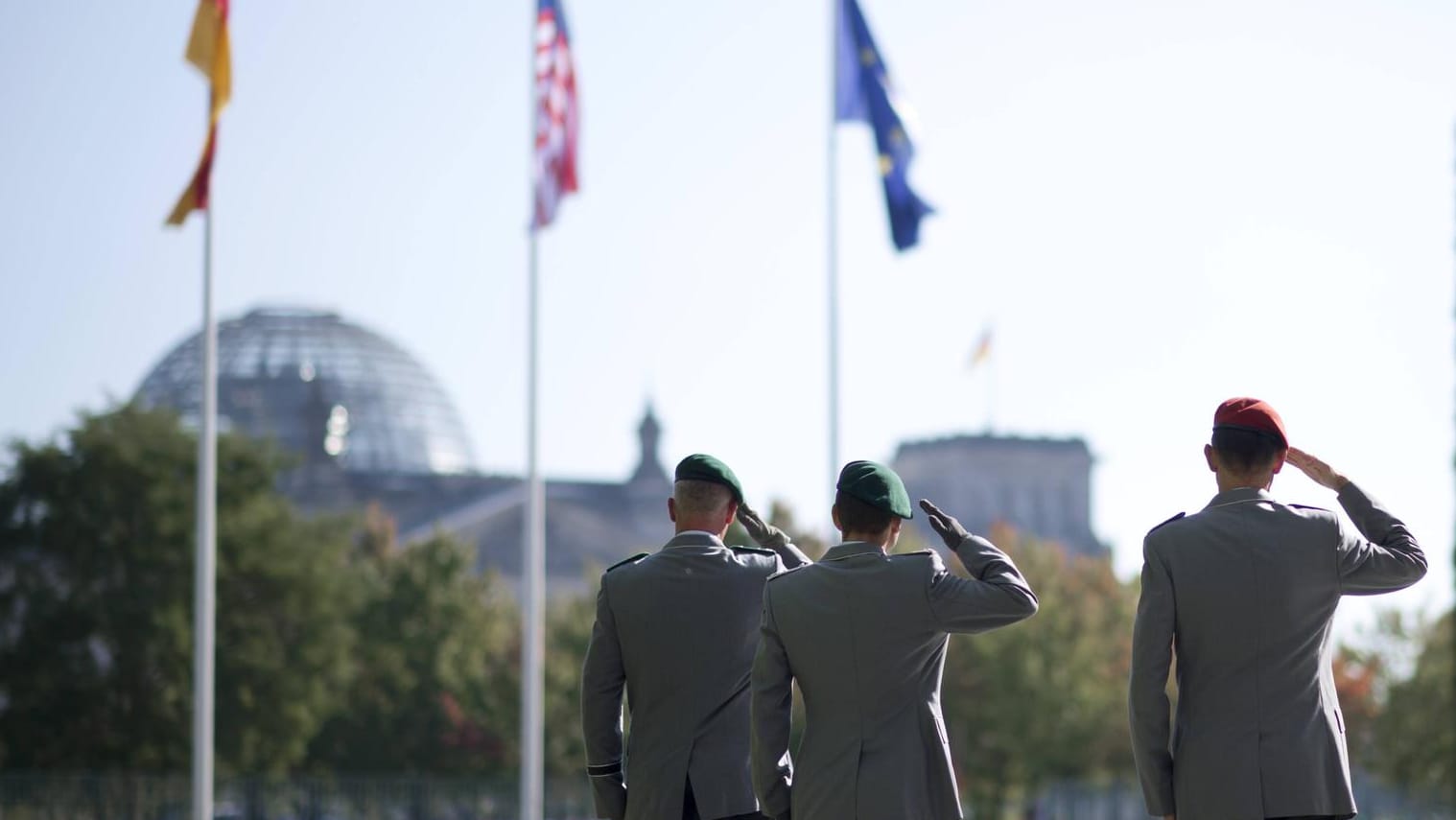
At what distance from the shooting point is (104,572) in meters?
47.9

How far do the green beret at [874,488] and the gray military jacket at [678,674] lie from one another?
0.84m

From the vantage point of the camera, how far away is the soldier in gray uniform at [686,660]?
8852mm

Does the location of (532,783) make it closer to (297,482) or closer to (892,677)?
(892,677)

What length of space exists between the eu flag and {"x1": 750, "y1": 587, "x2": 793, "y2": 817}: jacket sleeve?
75.7 feet

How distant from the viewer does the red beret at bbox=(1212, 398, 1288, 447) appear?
7910 millimetres

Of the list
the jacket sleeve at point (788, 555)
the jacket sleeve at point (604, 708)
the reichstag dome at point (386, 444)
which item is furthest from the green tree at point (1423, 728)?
the reichstag dome at point (386, 444)

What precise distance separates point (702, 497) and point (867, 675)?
1.01 meters

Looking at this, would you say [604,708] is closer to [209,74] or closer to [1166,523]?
[1166,523]

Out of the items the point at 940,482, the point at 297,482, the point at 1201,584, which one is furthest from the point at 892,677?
the point at 940,482

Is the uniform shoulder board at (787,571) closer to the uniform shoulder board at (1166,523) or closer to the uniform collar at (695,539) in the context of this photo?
the uniform collar at (695,539)

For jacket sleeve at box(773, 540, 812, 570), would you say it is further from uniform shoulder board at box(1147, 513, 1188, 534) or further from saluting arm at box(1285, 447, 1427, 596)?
saluting arm at box(1285, 447, 1427, 596)

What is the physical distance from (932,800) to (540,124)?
88.4ft

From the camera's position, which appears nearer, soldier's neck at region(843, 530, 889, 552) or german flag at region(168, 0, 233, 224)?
soldier's neck at region(843, 530, 889, 552)

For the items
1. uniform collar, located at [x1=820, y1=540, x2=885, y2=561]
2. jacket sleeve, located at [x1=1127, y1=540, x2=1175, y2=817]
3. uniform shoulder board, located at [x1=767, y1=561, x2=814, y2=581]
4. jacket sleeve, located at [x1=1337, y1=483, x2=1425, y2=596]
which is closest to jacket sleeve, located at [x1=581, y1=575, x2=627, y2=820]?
uniform shoulder board, located at [x1=767, y1=561, x2=814, y2=581]
